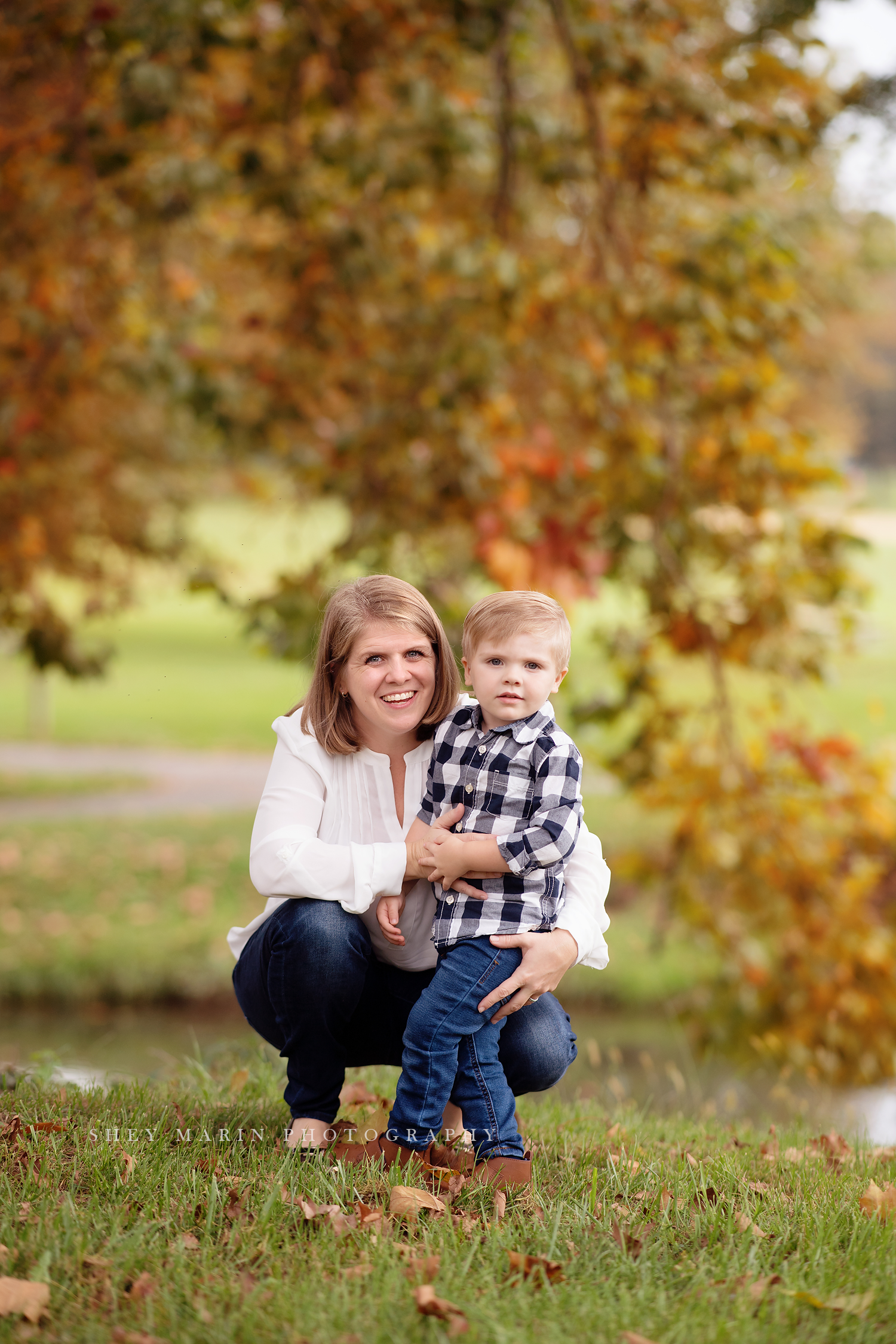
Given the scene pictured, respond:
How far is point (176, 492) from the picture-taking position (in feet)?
42.3

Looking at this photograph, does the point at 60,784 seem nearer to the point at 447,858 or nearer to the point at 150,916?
the point at 150,916

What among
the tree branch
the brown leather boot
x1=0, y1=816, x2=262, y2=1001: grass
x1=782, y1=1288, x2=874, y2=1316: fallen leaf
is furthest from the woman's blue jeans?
x1=0, y1=816, x2=262, y2=1001: grass

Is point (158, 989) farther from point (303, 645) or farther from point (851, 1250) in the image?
point (851, 1250)

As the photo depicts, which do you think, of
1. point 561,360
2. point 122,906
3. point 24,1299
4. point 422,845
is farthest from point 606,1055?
point 24,1299

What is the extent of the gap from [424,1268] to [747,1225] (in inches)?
23.6

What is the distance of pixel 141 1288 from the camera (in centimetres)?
177

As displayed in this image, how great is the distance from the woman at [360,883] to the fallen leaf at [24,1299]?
706 mm

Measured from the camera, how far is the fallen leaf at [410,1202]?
80.6 inches

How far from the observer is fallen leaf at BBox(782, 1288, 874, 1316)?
178 cm

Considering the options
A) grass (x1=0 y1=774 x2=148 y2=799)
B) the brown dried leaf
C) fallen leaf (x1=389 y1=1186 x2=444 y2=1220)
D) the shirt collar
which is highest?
grass (x1=0 y1=774 x2=148 y2=799)

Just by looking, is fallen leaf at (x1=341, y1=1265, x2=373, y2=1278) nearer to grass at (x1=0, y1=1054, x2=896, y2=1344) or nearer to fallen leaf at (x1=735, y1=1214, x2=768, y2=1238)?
grass at (x1=0, y1=1054, x2=896, y2=1344)

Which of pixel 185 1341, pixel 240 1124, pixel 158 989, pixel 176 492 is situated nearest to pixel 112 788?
pixel 176 492

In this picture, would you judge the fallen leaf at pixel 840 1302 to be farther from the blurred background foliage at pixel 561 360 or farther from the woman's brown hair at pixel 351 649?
the blurred background foliage at pixel 561 360

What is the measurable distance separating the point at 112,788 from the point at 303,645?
8.54m
